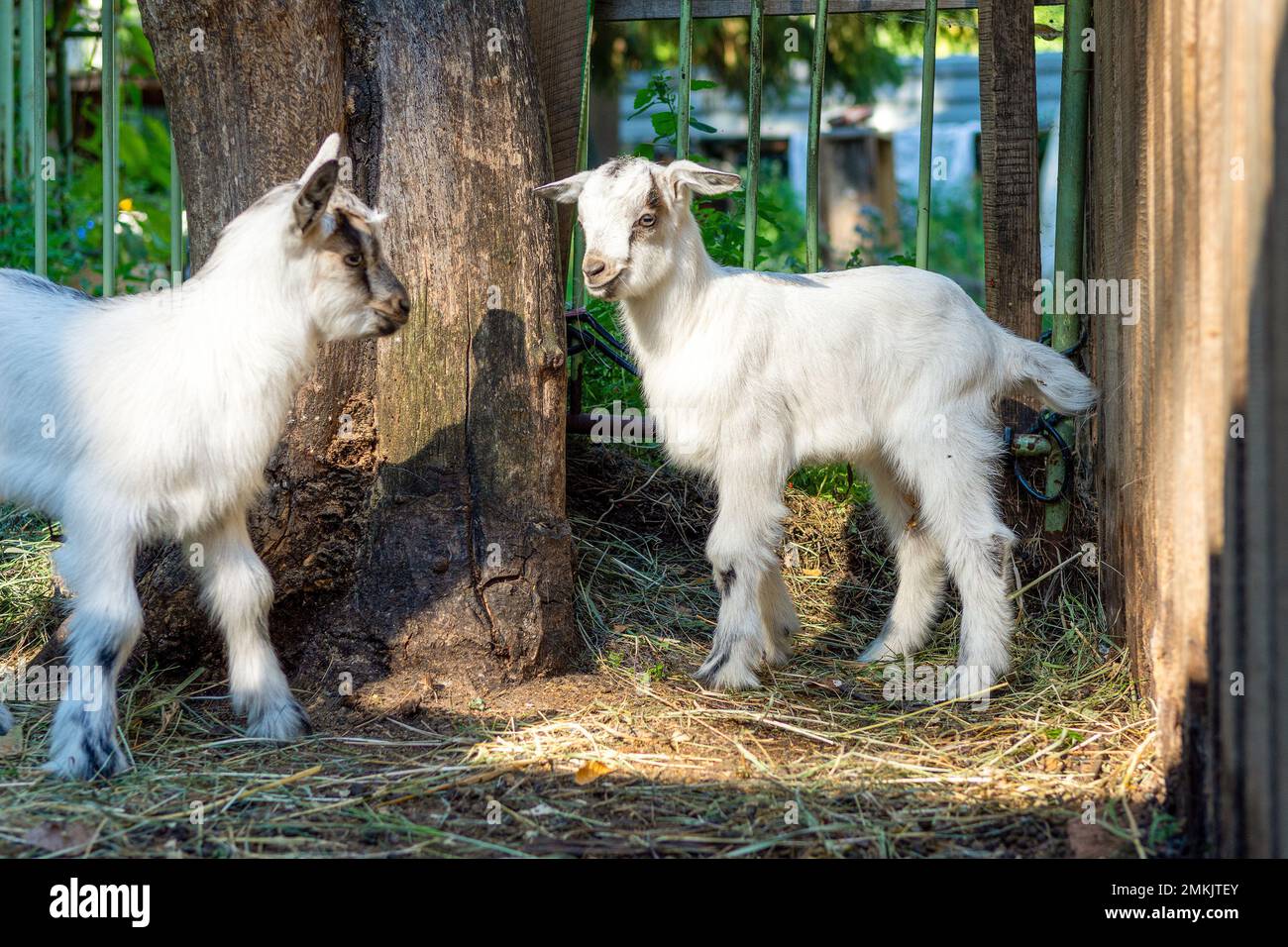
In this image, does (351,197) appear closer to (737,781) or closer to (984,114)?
(737,781)

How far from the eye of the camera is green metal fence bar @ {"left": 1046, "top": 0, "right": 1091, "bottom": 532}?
189 inches

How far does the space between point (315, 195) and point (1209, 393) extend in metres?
2.37

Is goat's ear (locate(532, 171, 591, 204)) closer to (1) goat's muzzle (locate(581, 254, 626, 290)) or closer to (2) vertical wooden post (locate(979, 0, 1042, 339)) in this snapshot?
(1) goat's muzzle (locate(581, 254, 626, 290))

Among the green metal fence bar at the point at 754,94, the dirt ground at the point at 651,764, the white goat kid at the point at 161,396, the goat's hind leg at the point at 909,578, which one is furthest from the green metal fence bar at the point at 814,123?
the white goat kid at the point at 161,396

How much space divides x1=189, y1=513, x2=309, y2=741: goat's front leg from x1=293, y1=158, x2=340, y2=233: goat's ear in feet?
3.12

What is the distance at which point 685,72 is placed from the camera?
514cm

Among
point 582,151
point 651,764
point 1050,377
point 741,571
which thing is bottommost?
point 651,764

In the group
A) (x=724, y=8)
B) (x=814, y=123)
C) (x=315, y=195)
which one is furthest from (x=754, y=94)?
(x=315, y=195)

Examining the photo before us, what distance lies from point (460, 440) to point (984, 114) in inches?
99.9

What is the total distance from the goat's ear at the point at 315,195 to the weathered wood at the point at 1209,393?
2.23 m

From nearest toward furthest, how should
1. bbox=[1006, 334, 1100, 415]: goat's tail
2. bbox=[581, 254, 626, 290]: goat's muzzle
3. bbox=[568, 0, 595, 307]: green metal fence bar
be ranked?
bbox=[581, 254, 626, 290]: goat's muzzle < bbox=[1006, 334, 1100, 415]: goat's tail < bbox=[568, 0, 595, 307]: green metal fence bar

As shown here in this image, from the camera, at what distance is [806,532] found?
5508 mm

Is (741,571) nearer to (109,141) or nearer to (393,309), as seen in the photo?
(393,309)

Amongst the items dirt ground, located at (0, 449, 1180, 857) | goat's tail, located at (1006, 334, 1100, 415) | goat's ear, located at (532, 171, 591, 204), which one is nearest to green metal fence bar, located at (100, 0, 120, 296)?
dirt ground, located at (0, 449, 1180, 857)
